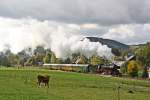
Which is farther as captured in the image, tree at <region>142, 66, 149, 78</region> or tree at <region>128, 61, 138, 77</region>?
tree at <region>128, 61, 138, 77</region>

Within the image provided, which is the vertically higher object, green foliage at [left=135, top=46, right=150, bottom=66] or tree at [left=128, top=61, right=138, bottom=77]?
green foliage at [left=135, top=46, right=150, bottom=66]

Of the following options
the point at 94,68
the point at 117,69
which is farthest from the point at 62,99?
the point at 94,68

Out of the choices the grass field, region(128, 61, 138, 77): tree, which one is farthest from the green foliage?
the grass field

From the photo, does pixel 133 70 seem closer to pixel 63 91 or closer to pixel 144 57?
pixel 144 57

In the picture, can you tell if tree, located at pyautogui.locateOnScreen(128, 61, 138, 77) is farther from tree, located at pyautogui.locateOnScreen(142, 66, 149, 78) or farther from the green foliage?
the green foliage

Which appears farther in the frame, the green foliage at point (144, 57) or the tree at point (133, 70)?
the green foliage at point (144, 57)

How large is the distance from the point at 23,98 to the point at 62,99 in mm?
3892

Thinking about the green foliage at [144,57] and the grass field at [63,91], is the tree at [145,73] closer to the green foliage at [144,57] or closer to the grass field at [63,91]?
the green foliage at [144,57]

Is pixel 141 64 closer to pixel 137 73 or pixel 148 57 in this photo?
pixel 148 57

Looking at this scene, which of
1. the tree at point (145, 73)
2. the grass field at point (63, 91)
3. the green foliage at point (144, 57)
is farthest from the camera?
the green foliage at point (144, 57)

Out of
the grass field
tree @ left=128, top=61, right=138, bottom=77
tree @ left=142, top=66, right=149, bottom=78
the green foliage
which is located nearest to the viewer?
the grass field

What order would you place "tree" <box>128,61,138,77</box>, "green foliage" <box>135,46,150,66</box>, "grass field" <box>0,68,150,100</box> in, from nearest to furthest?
"grass field" <box>0,68,150,100</box> → "tree" <box>128,61,138,77</box> → "green foliage" <box>135,46,150,66</box>

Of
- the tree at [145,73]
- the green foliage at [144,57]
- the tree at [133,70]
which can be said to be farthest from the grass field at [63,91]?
the green foliage at [144,57]

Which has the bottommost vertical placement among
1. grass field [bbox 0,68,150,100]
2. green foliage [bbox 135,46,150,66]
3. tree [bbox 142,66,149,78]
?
grass field [bbox 0,68,150,100]
